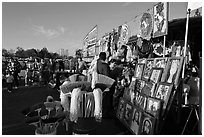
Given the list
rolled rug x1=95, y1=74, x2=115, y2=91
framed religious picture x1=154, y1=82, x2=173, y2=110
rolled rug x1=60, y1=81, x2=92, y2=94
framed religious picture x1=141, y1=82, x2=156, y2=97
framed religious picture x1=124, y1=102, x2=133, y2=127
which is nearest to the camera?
rolled rug x1=60, y1=81, x2=92, y2=94

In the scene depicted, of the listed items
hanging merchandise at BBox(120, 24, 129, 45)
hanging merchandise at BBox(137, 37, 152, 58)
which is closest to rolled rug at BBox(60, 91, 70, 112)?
hanging merchandise at BBox(137, 37, 152, 58)

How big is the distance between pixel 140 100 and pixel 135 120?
0.30 m

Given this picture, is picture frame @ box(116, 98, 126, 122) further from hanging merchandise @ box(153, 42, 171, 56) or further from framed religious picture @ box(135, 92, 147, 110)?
hanging merchandise @ box(153, 42, 171, 56)

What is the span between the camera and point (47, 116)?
1.95 metres

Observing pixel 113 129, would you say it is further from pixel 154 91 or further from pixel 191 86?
pixel 191 86

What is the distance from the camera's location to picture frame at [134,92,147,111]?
253cm

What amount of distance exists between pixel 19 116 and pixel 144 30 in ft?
10.1

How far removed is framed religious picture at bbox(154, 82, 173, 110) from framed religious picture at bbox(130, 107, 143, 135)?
0.36 m

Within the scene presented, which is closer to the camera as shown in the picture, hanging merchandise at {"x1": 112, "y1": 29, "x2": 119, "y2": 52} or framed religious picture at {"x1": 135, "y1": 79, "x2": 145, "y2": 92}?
framed religious picture at {"x1": 135, "y1": 79, "x2": 145, "y2": 92}

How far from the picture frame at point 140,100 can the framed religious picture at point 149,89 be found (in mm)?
61

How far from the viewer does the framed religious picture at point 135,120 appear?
2471mm

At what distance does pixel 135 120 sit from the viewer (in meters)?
2.57

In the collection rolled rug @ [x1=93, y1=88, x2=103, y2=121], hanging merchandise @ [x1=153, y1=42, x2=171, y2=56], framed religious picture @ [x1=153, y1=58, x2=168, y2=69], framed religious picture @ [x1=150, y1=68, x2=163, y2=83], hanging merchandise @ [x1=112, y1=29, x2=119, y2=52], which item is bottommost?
rolled rug @ [x1=93, y1=88, x2=103, y2=121]

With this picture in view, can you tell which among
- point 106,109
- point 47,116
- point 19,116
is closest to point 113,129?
point 106,109
